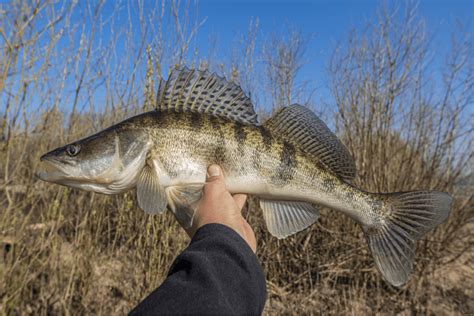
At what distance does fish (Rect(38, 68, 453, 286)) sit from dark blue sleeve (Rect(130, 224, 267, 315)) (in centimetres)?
50

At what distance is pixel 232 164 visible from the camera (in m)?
1.90

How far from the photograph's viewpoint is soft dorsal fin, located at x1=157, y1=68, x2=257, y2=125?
195cm

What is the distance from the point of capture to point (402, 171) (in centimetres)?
448

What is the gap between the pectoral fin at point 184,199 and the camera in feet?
5.88

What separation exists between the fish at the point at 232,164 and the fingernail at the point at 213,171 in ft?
0.12

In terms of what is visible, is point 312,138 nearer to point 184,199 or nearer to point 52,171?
point 184,199

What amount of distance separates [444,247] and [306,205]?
3.05 meters

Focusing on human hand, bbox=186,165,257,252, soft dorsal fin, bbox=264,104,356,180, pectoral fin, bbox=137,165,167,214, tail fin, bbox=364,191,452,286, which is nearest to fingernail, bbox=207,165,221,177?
human hand, bbox=186,165,257,252

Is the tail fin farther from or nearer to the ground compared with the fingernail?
nearer to the ground

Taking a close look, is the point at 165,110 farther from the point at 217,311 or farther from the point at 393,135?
the point at 393,135

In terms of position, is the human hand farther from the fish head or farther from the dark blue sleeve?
the fish head

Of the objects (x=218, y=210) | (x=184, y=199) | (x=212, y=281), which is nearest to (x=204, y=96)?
(x=184, y=199)

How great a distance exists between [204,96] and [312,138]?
0.62 metres

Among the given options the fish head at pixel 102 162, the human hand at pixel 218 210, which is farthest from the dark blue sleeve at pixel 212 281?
the fish head at pixel 102 162
